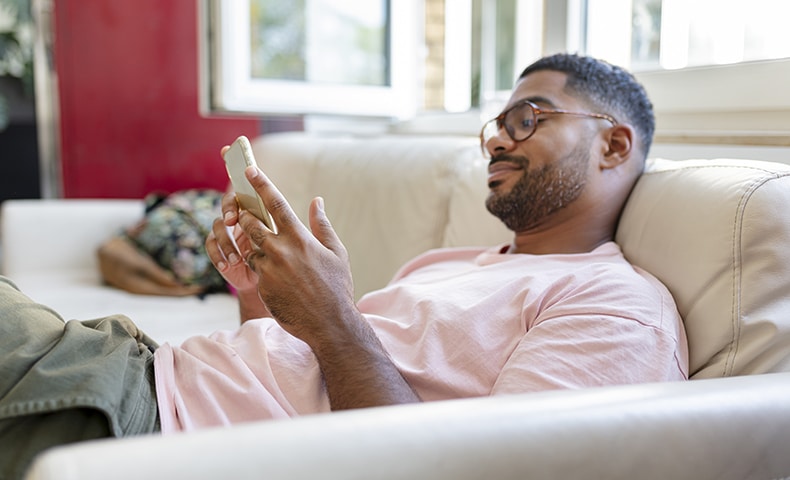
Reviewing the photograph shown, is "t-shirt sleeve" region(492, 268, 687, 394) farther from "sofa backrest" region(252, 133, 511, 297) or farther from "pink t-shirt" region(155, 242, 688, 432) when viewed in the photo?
"sofa backrest" region(252, 133, 511, 297)

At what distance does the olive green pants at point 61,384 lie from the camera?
0.84m

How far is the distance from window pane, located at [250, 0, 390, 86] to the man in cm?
153

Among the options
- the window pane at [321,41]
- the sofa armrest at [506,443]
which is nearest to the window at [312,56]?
the window pane at [321,41]

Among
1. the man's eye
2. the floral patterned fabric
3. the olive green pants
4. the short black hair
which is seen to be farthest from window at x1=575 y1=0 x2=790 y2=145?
the floral patterned fabric

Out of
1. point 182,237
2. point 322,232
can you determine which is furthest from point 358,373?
point 182,237

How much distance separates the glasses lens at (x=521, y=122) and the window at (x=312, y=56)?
145cm

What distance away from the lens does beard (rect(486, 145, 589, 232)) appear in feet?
4.56

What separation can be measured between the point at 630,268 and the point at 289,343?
1.71 ft

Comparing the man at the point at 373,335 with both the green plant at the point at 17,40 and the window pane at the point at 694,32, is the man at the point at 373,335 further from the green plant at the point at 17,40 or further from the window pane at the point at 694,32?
the green plant at the point at 17,40

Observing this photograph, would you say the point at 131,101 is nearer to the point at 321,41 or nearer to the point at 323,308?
the point at 321,41

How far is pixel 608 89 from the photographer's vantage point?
4.86 ft

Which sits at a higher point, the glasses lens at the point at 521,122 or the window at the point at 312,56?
the window at the point at 312,56

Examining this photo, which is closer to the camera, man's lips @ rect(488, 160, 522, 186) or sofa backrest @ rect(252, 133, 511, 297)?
man's lips @ rect(488, 160, 522, 186)

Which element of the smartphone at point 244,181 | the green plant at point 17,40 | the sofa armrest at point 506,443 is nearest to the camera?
the sofa armrest at point 506,443
